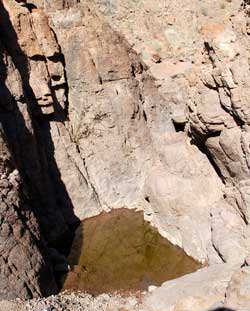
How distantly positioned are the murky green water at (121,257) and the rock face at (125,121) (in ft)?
1.97

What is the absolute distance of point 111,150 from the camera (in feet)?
74.9

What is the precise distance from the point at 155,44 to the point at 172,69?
2.19 meters

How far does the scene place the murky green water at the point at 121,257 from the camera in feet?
53.9

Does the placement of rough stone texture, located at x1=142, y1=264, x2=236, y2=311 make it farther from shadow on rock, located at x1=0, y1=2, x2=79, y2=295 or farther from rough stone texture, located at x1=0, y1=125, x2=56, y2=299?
shadow on rock, located at x1=0, y1=2, x2=79, y2=295

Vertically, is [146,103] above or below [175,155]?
above

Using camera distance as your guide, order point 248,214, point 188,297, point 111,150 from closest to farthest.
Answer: point 188,297, point 248,214, point 111,150

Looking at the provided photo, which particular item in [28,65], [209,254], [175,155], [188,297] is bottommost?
[209,254]

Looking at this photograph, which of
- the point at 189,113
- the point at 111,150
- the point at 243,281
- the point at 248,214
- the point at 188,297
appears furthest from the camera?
the point at 111,150

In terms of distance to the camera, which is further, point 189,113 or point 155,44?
point 155,44

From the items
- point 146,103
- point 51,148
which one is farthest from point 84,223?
point 146,103

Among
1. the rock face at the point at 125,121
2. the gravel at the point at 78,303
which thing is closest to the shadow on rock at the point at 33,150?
the rock face at the point at 125,121

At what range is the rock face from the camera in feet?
53.7

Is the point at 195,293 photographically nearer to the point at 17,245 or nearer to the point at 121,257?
the point at 17,245

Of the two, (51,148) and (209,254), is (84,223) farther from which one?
(209,254)
